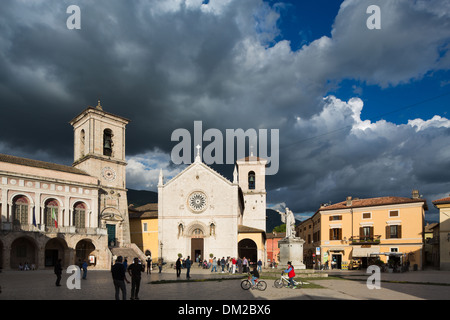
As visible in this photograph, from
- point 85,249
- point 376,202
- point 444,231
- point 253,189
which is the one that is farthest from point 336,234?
point 85,249

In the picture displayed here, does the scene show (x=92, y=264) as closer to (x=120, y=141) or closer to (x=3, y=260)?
(x=3, y=260)

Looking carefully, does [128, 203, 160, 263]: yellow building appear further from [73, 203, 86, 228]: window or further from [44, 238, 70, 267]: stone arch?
[44, 238, 70, 267]: stone arch

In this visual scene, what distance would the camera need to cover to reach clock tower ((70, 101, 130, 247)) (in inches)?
1724

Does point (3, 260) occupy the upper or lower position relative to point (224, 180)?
lower

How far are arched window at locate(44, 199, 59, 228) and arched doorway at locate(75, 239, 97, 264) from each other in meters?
3.76

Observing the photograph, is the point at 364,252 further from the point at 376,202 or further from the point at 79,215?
the point at 79,215

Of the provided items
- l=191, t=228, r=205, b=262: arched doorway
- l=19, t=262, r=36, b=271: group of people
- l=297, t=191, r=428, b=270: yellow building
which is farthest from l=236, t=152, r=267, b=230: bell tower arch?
l=19, t=262, r=36, b=271: group of people

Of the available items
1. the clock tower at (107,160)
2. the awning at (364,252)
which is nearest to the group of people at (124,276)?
the clock tower at (107,160)

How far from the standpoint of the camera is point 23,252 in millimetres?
35688

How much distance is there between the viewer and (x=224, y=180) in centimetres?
4859

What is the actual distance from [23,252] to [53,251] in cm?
322
